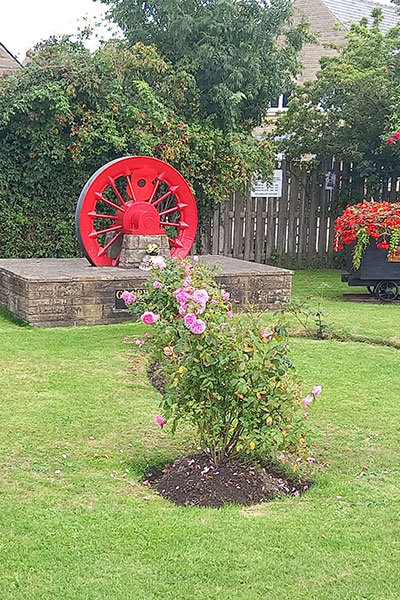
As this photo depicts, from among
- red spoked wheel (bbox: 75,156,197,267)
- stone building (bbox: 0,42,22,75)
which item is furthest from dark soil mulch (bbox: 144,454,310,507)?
stone building (bbox: 0,42,22,75)

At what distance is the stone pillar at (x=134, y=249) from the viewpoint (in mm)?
10016

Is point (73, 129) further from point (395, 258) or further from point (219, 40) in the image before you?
point (395, 258)

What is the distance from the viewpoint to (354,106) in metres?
14.5

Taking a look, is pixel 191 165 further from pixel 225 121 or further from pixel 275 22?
pixel 275 22

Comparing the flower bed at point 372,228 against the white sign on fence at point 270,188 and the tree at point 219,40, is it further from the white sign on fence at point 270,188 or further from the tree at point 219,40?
the white sign on fence at point 270,188

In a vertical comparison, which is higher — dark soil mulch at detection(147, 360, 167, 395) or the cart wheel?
the cart wheel

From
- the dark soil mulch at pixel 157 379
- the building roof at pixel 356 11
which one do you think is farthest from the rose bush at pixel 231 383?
the building roof at pixel 356 11

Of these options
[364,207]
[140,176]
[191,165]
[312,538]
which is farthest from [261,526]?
[191,165]

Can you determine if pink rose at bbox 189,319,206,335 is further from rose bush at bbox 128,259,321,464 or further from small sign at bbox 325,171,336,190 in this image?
small sign at bbox 325,171,336,190

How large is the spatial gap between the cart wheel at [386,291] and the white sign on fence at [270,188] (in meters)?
4.38

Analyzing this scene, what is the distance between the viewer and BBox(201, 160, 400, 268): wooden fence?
15195 millimetres

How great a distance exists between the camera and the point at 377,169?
1537cm

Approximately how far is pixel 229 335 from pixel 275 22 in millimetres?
10515

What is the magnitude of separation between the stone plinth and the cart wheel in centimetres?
199
